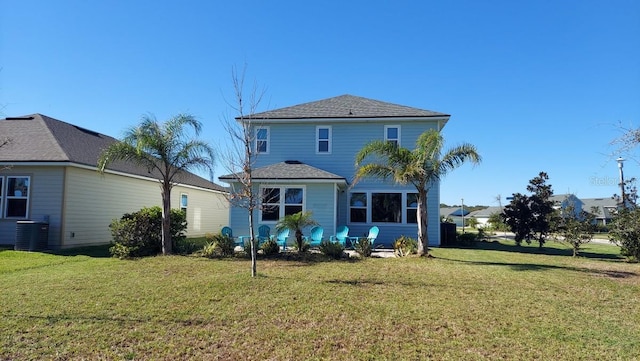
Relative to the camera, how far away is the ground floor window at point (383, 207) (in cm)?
1705

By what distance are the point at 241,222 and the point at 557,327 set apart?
41.8 feet

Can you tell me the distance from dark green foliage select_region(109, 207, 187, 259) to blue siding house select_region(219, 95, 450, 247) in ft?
11.8

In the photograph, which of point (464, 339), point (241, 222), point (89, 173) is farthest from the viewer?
point (241, 222)

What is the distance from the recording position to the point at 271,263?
1084 centimetres

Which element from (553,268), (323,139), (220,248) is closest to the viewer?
(553,268)

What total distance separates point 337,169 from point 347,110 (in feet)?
10.1

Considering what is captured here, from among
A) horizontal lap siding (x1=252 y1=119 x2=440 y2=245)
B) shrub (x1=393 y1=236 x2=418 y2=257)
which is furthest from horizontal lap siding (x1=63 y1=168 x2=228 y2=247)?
shrub (x1=393 y1=236 x2=418 y2=257)

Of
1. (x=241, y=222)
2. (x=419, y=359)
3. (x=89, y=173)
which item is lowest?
(x=419, y=359)

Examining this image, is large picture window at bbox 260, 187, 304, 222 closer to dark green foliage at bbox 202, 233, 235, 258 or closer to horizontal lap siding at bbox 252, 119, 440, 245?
horizontal lap siding at bbox 252, 119, 440, 245

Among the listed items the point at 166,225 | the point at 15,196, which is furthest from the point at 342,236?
the point at 15,196

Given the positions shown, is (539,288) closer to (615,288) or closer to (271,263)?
(615,288)

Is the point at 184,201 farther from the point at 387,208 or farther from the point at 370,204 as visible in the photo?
the point at 387,208

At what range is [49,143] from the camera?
578 inches

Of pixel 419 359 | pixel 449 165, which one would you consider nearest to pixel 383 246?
pixel 449 165
